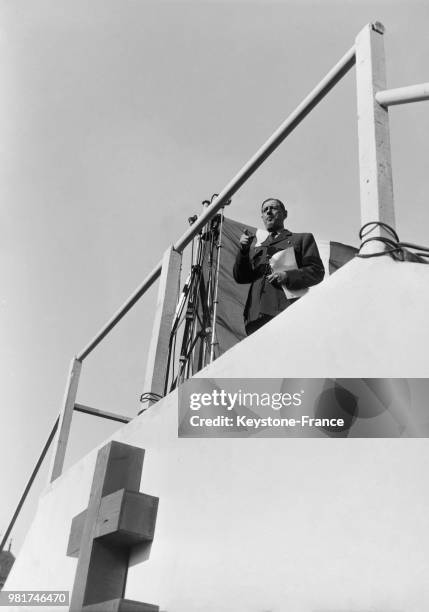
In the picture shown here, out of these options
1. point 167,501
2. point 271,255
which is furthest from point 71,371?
point 167,501

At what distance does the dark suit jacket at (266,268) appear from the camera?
3133 mm

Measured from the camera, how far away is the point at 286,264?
2992 mm

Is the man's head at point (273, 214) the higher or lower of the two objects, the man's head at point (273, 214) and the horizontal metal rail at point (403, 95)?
the higher

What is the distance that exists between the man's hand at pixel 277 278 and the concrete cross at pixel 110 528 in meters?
1.23

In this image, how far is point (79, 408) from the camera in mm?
4621

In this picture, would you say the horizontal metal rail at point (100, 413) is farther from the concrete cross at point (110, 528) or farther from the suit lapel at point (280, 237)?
the concrete cross at point (110, 528)

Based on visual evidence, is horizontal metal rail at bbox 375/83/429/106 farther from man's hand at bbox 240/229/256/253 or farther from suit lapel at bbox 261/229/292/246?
suit lapel at bbox 261/229/292/246

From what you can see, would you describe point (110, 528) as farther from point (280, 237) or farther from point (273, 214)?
point (273, 214)

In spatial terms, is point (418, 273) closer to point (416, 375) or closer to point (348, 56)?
point (416, 375)

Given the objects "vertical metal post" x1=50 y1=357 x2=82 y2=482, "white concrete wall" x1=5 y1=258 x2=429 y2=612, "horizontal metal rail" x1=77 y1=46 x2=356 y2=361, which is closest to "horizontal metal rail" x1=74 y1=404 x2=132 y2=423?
"vertical metal post" x1=50 y1=357 x2=82 y2=482

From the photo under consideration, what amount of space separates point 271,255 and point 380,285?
4.58 feet

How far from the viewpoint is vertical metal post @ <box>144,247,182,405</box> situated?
2955mm

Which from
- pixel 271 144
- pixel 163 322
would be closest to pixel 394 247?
pixel 271 144

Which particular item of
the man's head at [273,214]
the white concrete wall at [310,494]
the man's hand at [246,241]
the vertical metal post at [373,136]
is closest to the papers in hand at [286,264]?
the man's hand at [246,241]
